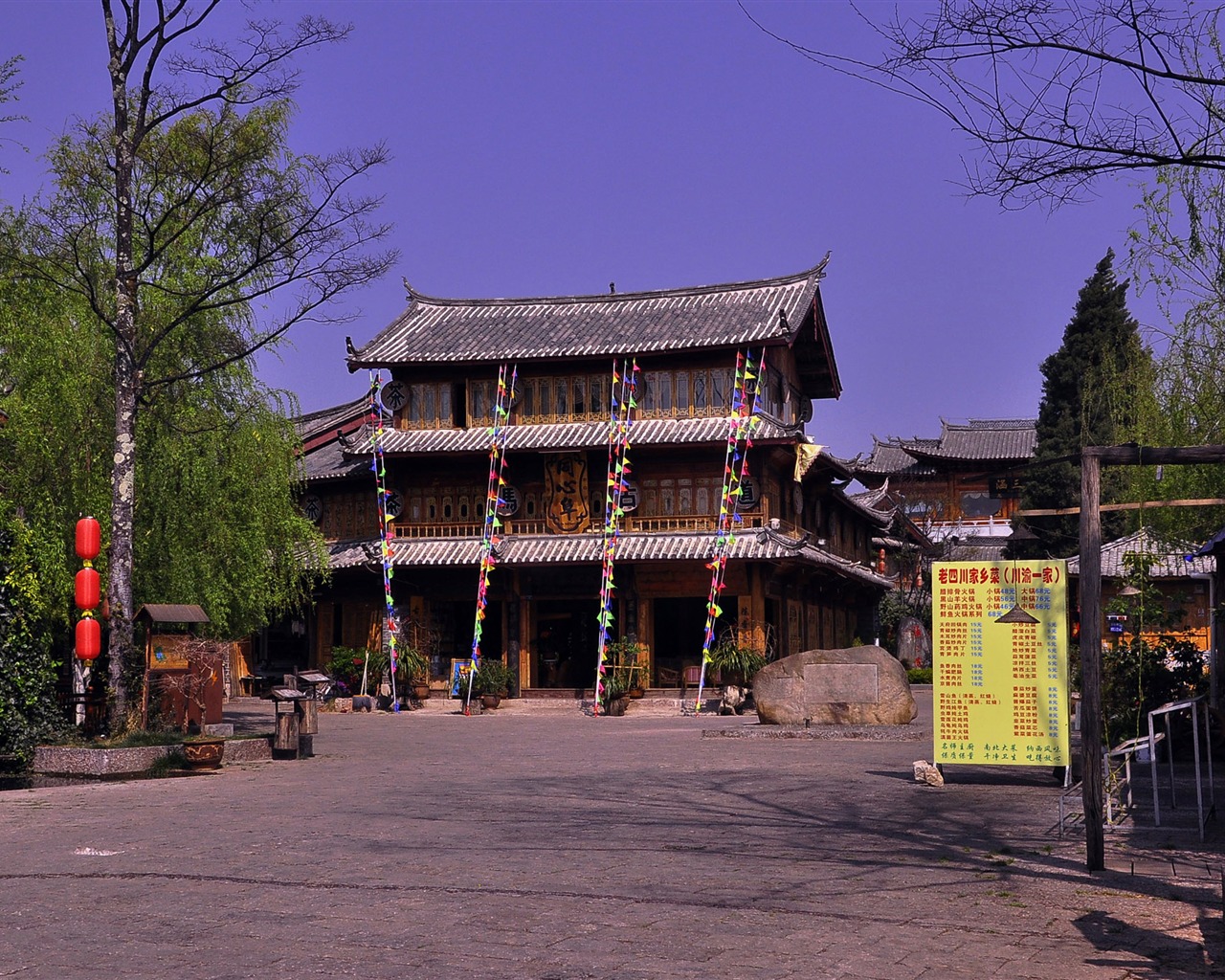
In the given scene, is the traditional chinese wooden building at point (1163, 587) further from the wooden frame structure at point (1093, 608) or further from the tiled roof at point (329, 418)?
the tiled roof at point (329, 418)

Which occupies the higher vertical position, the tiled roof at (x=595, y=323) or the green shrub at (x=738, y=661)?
the tiled roof at (x=595, y=323)

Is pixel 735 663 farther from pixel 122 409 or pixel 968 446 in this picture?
pixel 968 446

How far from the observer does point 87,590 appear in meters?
16.5

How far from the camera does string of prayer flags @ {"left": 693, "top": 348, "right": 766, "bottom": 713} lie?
1314 inches

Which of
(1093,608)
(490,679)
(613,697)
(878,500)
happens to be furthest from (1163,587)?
(1093,608)

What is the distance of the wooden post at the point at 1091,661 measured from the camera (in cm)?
873

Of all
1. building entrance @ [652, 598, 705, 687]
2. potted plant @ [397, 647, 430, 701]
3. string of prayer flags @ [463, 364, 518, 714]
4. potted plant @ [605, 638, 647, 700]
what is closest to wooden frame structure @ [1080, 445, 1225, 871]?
potted plant @ [605, 638, 647, 700]

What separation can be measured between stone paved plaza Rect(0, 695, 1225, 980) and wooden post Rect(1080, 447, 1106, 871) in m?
0.39

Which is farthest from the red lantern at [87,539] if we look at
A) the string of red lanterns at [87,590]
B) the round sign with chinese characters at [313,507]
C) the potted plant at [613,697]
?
the round sign with chinese characters at [313,507]

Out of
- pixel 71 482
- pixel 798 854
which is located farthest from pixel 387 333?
pixel 798 854

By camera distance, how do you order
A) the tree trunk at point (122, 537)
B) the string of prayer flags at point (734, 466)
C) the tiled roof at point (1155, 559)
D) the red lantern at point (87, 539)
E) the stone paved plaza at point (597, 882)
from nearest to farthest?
the stone paved plaza at point (597, 882), the red lantern at point (87, 539), the tree trunk at point (122, 537), the tiled roof at point (1155, 559), the string of prayer flags at point (734, 466)

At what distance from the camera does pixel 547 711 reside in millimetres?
33656

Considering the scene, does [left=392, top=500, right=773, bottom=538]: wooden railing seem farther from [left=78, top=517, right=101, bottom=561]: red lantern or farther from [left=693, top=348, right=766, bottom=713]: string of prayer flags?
[left=78, top=517, right=101, bottom=561]: red lantern

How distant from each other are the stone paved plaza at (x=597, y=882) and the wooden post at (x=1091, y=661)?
0.39 m
